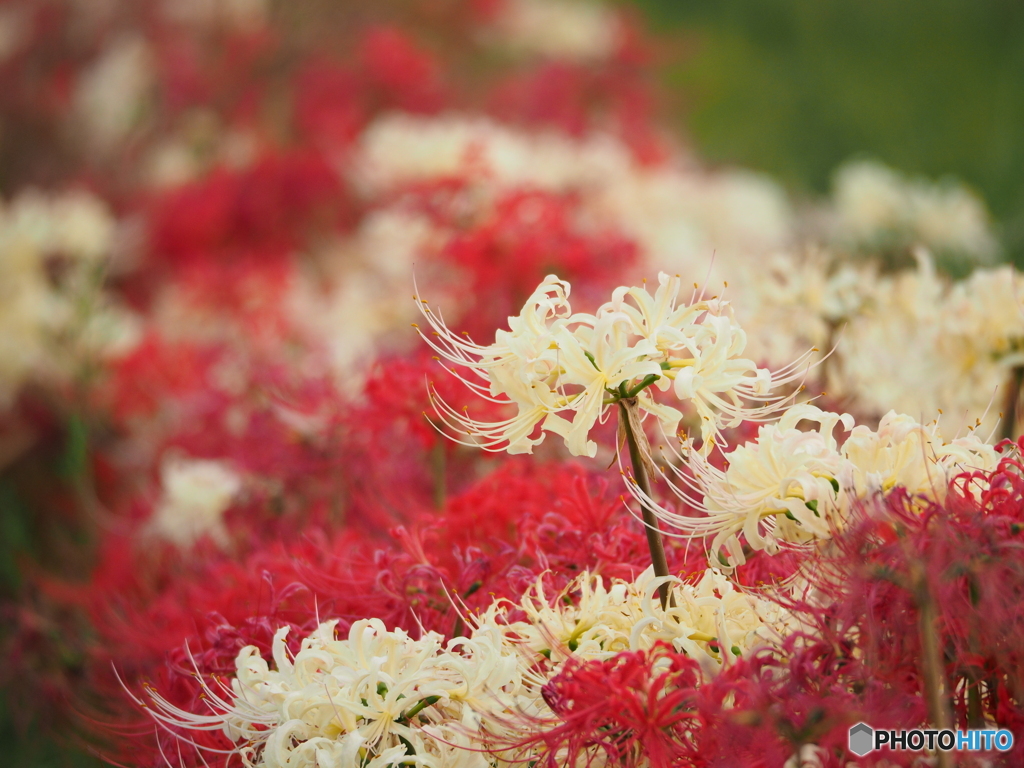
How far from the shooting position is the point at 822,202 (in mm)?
5668

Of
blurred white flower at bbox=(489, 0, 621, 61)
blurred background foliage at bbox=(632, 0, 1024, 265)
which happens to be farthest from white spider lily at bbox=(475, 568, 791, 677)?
blurred background foliage at bbox=(632, 0, 1024, 265)

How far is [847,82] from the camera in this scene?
7734mm

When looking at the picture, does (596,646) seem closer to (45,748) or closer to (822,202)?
(45,748)

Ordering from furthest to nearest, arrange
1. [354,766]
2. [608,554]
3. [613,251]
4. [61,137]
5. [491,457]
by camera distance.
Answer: [61,137], [613,251], [491,457], [608,554], [354,766]

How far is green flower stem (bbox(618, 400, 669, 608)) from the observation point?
1.07 meters

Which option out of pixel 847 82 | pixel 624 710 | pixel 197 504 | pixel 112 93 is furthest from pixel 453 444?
pixel 847 82

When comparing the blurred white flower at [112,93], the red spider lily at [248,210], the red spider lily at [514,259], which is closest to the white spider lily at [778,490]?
the red spider lily at [514,259]

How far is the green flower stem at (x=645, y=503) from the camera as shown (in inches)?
42.0

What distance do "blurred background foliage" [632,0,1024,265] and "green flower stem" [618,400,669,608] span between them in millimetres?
5393

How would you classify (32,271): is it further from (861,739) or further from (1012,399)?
(861,739)

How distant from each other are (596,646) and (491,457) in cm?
92

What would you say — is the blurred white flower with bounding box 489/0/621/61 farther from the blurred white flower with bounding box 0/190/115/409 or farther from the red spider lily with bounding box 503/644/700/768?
the red spider lily with bounding box 503/644/700/768

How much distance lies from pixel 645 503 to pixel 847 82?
7.57 m

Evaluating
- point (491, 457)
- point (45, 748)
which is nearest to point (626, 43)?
point (491, 457)
